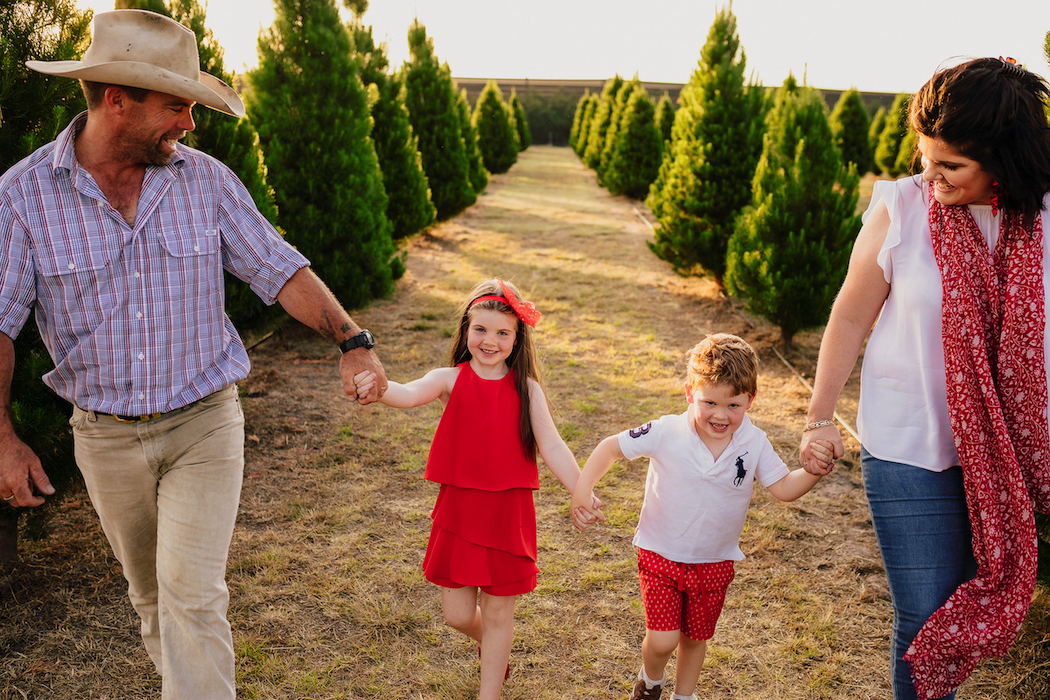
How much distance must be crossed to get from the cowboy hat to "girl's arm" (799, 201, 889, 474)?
2093mm

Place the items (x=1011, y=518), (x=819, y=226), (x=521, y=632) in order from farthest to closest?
(x=819, y=226) → (x=521, y=632) → (x=1011, y=518)

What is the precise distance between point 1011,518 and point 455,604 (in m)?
1.83

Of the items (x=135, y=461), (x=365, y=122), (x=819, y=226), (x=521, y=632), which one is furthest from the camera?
(x=365, y=122)

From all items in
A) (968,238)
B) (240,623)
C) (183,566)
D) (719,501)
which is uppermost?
(968,238)

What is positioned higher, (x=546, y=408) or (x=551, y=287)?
(x=546, y=408)

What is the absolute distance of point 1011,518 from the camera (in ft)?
6.63

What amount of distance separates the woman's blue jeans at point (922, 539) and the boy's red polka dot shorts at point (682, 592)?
0.65 metres

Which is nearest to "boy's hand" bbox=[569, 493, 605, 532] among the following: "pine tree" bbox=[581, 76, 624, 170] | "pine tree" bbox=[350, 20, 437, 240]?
"pine tree" bbox=[350, 20, 437, 240]

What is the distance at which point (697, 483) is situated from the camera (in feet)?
8.66

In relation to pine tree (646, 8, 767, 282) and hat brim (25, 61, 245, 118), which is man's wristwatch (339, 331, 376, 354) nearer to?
hat brim (25, 61, 245, 118)

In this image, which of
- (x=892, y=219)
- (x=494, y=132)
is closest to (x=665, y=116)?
(x=494, y=132)

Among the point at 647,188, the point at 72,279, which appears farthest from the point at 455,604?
the point at 647,188

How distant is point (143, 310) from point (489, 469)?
1.29 metres

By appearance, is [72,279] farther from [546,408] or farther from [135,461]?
[546,408]
